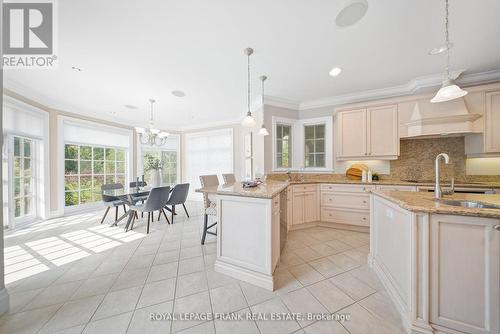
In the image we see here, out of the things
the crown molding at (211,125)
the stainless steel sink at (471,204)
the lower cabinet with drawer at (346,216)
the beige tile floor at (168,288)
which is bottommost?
the beige tile floor at (168,288)

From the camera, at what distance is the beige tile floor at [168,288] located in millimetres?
1362

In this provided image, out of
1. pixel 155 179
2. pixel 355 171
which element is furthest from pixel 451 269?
pixel 155 179

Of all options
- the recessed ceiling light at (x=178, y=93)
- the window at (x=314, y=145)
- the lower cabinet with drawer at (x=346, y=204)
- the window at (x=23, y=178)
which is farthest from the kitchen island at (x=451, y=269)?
the window at (x=23, y=178)

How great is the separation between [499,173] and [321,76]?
3.29 meters

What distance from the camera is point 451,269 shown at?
1218 millimetres

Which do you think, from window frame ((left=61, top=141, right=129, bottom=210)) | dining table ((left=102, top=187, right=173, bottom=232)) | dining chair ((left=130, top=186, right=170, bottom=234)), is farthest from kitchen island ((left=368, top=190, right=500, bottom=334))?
window frame ((left=61, top=141, right=129, bottom=210))

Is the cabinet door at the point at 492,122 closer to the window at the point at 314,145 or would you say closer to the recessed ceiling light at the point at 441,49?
the recessed ceiling light at the point at 441,49

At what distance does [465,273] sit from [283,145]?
126 inches

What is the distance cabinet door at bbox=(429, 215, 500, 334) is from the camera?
1131mm

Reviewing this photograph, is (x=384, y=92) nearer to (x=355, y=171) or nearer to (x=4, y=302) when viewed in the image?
(x=355, y=171)

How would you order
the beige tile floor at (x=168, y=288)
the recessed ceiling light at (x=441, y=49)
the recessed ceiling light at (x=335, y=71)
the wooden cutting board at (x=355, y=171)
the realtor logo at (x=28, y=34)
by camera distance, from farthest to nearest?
the wooden cutting board at (x=355, y=171) → the recessed ceiling light at (x=335, y=71) → the realtor logo at (x=28, y=34) → the recessed ceiling light at (x=441, y=49) → the beige tile floor at (x=168, y=288)

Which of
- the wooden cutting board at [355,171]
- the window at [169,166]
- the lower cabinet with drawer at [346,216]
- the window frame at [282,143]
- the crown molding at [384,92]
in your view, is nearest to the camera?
the crown molding at [384,92]

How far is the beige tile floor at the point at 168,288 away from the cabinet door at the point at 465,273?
0.38 m

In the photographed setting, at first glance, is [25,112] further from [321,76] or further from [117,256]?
[321,76]
